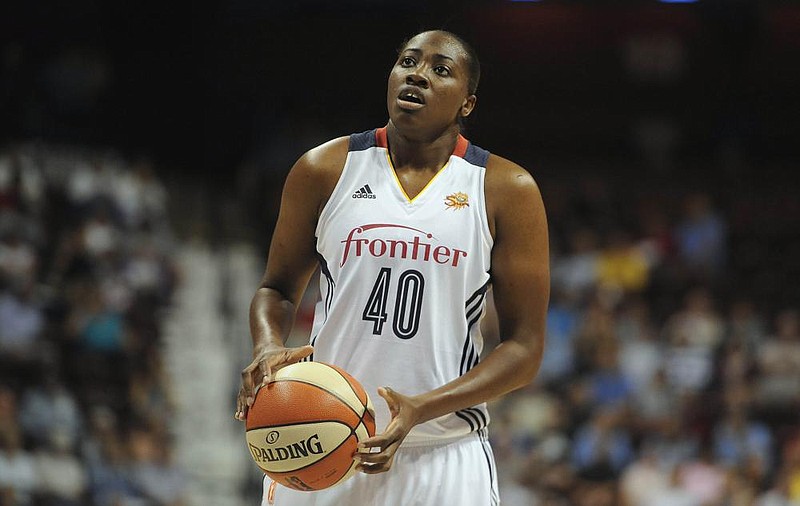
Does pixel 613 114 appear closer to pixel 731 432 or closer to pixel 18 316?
pixel 731 432

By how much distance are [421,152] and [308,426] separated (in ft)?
3.77

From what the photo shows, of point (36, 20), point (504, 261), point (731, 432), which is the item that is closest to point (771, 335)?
point (731, 432)

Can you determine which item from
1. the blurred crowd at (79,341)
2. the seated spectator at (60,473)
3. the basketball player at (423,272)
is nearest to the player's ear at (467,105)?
the basketball player at (423,272)

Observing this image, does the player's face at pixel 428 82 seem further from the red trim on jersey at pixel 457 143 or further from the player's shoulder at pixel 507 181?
the player's shoulder at pixel 507 181

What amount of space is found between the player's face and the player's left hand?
1042mm

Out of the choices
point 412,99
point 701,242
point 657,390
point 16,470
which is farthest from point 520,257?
point 701,242

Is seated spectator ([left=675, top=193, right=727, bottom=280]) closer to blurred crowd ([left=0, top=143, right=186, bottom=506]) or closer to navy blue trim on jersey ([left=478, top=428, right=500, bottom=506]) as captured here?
blurred crowd ([left=0, top=143, right=186, bottom=506])

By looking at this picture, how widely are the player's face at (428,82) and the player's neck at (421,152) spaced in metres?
0.08

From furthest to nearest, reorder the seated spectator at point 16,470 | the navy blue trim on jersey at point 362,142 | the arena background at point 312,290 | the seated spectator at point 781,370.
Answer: the seated spectator at point 781,370, the arena background at point 312,290, the seated spectator at point 16,470, the navy blue trim on jersey at point 362,142

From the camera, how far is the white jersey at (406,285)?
13.6 ft

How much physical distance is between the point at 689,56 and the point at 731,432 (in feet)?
30.1

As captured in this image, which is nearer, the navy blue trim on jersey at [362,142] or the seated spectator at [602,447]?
the navy blue trim on jersey at [362,142]

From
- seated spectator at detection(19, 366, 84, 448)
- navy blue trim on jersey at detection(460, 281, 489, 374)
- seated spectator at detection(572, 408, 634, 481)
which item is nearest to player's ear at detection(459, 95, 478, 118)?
navy blue trim on jersey at detection(460, 281, 489, 374)

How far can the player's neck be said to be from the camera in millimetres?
4379
